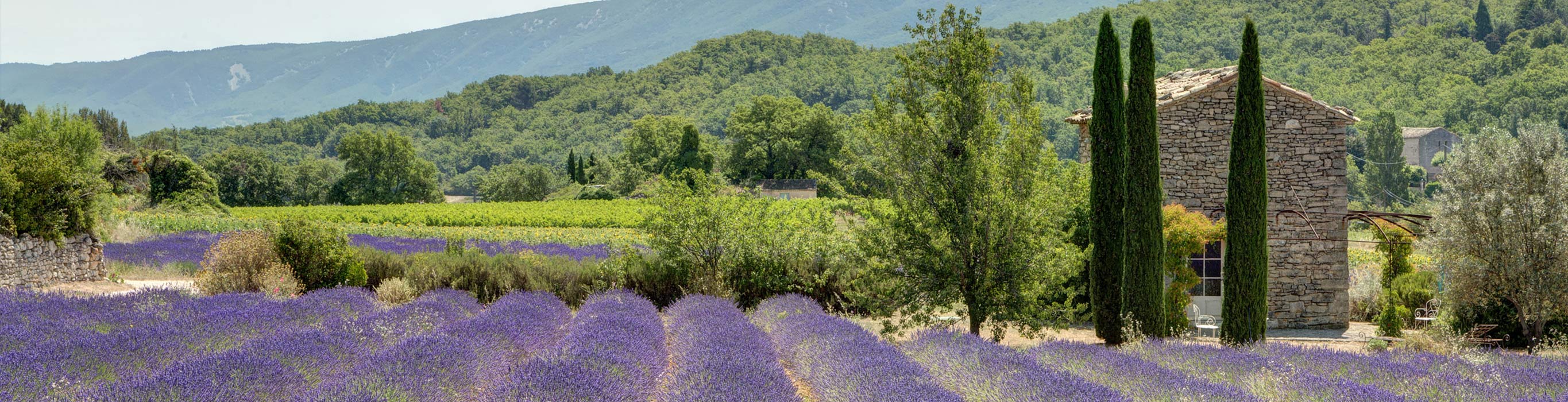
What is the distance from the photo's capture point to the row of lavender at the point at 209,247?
17.9 metres

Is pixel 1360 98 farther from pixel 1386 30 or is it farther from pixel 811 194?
pixel 811 194

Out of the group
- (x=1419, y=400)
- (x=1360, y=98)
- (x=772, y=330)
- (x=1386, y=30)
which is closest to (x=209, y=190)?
(x=772, y=330)

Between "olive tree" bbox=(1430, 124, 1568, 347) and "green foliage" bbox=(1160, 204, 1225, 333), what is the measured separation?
2837 millimetres

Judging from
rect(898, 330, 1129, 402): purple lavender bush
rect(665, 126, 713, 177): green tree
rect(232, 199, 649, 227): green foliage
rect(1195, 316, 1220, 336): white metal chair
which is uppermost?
rect(665, 126, 713, 177): green tree

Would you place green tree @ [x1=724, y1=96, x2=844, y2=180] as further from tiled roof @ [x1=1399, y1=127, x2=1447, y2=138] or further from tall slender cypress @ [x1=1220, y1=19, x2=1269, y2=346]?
tall slender cypress @ [x1=1220, y1=19, x2=1269, y2=346]

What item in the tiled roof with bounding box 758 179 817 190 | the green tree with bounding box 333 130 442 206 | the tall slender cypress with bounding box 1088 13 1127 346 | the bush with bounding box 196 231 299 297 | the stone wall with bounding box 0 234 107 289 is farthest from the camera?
the green tree with bounding box 333 130 442 206

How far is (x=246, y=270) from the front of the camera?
13.9m

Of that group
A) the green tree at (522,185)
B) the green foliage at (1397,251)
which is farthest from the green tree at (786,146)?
the green foliage at (1397,251)

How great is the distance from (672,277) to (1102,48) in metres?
7.08

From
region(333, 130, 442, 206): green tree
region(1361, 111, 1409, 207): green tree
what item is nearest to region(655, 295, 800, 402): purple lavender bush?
region(1361, 111, 1409, 207): green tree

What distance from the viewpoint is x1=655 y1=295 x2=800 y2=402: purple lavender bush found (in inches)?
224

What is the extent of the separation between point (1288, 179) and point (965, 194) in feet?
23.8

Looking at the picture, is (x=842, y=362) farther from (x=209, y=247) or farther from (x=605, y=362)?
(x=209, y=247)

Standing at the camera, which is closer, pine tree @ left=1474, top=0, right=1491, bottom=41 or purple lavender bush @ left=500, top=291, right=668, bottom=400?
purple lavender bush @ left=500, top=291, right=668, bottom=400
